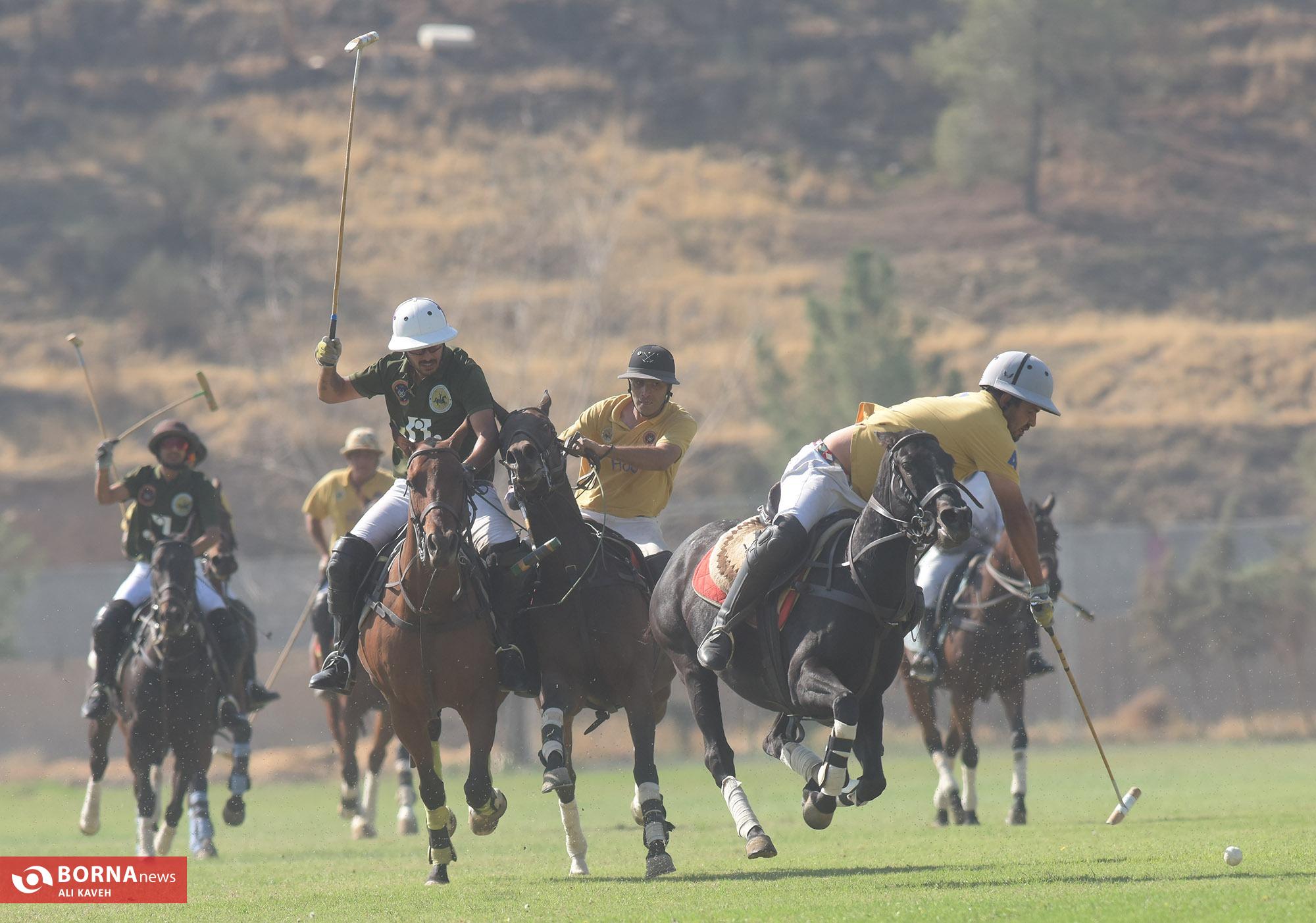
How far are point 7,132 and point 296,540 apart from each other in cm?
3776

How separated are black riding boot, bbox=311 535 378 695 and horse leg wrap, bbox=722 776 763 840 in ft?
8.28

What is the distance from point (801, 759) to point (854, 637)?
2.62 ft

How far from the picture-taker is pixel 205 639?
15.3m

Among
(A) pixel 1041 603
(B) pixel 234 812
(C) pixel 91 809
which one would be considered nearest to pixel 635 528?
(A) pixel 1041 603

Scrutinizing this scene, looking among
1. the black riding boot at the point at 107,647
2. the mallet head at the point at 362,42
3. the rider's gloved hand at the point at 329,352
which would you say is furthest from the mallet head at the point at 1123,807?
the black riding boot at the point at 107,647

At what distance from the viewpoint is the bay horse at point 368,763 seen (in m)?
17.4

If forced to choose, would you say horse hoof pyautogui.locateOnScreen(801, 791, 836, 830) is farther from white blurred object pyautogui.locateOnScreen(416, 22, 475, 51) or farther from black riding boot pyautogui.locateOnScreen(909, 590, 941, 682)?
white blurred object pyautogui.locateOnScreen(416, 22, 475, 51)

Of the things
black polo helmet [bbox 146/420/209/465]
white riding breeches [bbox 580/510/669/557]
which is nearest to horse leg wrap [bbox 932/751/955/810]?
white riding breeches [bbox 580/510/669/557]

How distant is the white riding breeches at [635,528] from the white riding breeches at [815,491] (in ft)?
7.15

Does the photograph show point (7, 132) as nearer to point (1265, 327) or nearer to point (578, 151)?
point (578, 151)

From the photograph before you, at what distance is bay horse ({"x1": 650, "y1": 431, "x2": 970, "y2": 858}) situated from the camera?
9.58m

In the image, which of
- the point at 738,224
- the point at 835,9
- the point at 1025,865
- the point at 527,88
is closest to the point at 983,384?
the point at 1025,865

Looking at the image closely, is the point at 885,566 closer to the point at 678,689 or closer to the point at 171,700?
the point at 171,700

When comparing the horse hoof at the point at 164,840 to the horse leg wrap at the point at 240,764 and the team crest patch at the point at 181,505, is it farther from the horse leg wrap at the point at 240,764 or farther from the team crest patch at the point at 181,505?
the team crest patch at the point at 181,505
